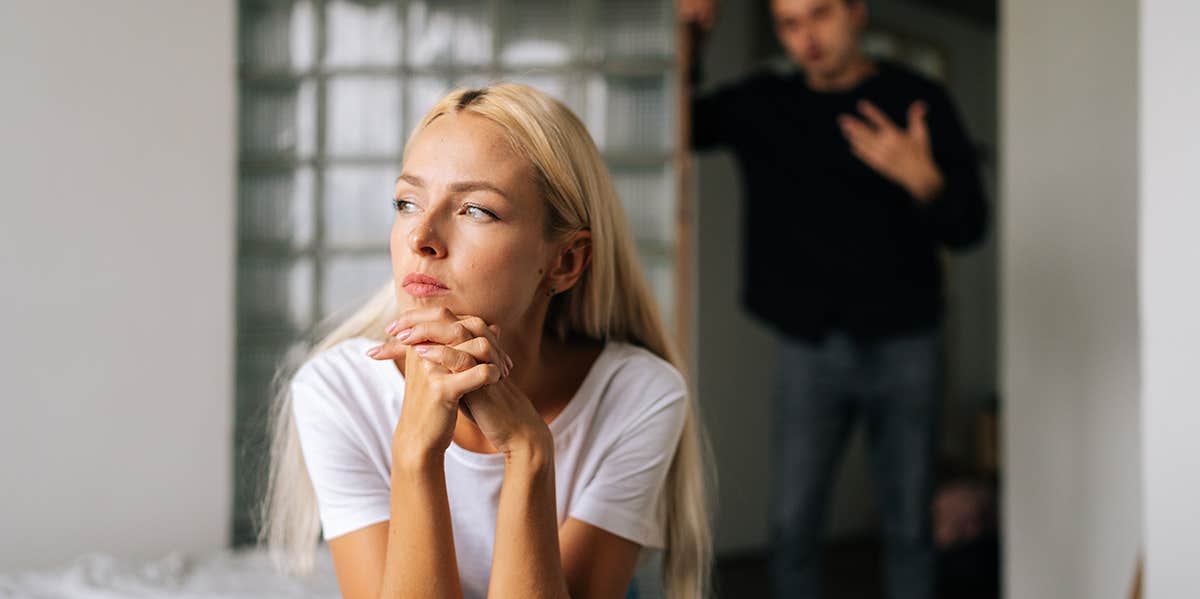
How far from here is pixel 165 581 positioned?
161 centimetres

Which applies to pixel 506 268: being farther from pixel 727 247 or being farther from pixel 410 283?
pixel 727 247

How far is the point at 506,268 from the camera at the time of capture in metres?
1.15

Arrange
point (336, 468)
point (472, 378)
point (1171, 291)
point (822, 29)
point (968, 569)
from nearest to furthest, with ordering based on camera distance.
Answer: point (472, 378)
point (336, 468)
point (1171, 291)
point (822, 29)
point (968, 569)

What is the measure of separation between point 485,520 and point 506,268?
0.34 meters

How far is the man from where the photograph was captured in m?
2.38

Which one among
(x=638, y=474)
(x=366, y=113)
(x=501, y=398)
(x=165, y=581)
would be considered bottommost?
(x=165, y=581)

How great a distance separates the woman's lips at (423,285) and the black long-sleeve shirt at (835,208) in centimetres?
148

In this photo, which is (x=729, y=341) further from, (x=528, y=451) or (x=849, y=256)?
(x=528, y=451)

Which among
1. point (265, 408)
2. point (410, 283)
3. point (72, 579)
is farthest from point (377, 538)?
point (265, 408)

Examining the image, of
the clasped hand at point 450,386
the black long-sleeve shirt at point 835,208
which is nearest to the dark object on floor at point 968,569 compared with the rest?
the black long-sleeve shirt at point 835,208

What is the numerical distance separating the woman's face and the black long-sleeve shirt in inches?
55.4

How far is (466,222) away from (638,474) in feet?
A: 1.25

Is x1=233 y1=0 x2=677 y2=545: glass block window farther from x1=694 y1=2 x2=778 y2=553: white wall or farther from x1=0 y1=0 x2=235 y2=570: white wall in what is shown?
x1=694 y1=2 x2=778 y2=553: white wall

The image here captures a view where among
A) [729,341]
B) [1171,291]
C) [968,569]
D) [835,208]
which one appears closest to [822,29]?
[835,208]
